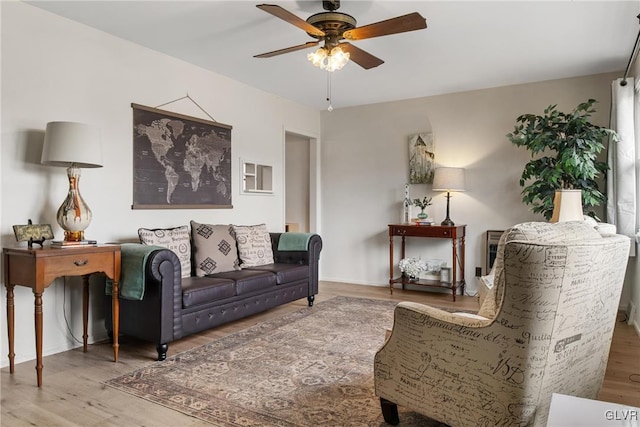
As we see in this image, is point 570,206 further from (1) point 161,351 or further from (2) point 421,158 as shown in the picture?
(1) point 161,351

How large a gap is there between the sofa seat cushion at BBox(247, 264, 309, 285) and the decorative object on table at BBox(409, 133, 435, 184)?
2.03m

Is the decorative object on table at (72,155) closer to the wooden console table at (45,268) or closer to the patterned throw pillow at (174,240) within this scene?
the wooden console table at (45,268)

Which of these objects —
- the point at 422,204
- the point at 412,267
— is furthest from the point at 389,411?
the point at 422,204

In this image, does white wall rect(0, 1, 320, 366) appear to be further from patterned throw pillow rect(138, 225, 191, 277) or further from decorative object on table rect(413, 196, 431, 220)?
decorative object on table rect(413, 196, 431, 220)

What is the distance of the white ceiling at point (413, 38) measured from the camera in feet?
9.55

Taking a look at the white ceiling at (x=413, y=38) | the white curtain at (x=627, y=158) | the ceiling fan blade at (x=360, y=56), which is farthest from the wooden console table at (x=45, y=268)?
the white curtain at (x=627, y=158)

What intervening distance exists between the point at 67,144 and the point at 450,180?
3805 millimetres

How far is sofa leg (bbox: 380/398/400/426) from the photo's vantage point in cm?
195

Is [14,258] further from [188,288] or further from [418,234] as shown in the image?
[418,234]

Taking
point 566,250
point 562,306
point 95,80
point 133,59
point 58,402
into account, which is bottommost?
point 58,402

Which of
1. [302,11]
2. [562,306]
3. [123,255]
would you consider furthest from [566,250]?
[123,255]

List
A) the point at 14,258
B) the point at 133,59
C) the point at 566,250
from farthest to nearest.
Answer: the point at 133,59 < the point at 14,258 < the point at 566,250

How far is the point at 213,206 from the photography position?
434 cm

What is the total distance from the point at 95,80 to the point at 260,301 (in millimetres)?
2296
